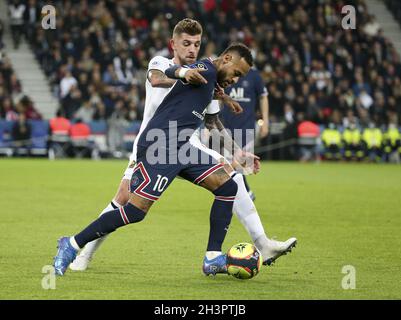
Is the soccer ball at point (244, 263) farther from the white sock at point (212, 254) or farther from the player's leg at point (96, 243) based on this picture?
the player's leg at point (96, 243)

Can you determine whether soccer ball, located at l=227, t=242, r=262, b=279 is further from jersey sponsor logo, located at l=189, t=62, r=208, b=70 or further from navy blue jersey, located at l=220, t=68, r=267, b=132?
navy blue jersey, located at l=220, t=68, r=267, b=132

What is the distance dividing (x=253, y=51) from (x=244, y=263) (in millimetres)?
24885

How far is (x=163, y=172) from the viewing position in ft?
25.8

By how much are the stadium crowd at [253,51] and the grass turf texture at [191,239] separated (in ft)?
31.2

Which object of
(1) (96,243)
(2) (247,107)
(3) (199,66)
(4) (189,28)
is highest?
(4) (189,28)

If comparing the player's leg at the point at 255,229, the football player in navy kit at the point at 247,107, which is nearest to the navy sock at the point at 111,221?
the player's leg at the point at 255,229

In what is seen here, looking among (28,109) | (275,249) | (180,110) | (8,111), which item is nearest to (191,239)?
(275,249)

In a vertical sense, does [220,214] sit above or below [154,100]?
below

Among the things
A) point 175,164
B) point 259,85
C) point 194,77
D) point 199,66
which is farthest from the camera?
point 259,85

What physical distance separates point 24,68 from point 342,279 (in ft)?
84.6

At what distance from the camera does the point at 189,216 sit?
13.3m

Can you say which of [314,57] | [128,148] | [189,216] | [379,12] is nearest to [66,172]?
[128,148]

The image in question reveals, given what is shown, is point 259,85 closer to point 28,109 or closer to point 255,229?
point 255,229

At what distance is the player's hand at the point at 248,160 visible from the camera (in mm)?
8656
